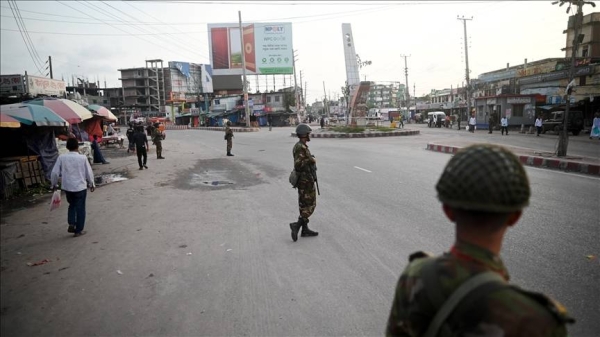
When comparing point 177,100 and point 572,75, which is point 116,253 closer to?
point 572,75

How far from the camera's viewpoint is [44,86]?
1506 centimetres

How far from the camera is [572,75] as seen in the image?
12.3m

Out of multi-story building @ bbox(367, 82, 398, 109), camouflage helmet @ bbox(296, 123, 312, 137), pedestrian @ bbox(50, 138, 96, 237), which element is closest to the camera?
camouflage helmet @ bbox(296, 123, 312, 137)

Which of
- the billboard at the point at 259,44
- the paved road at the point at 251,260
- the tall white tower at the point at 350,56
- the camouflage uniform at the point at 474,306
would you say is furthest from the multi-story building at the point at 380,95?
the camouflage uniform at the point at 474,306

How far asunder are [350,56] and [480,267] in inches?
1399

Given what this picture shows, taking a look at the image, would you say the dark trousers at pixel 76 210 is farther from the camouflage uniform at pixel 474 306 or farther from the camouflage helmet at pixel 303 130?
the camouflage uniform at pixel 474 306

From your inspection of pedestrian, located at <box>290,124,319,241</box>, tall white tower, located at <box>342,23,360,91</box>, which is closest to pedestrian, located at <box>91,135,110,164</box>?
pedestrian, located at <box>290,124,319,241</box>

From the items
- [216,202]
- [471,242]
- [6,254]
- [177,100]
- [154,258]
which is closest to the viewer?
[471,242]

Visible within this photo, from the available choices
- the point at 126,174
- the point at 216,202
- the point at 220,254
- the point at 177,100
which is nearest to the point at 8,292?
the point at 220,254

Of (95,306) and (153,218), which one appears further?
(153,218)

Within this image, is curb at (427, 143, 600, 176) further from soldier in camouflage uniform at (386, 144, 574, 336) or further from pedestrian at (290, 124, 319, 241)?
soldier in camouflage uniform at (386, 144, 574, 336)

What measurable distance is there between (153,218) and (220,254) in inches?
97.4

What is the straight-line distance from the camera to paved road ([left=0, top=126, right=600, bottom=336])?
3.16 metres

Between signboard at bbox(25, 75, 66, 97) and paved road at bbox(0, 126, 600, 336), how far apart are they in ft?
26.6
